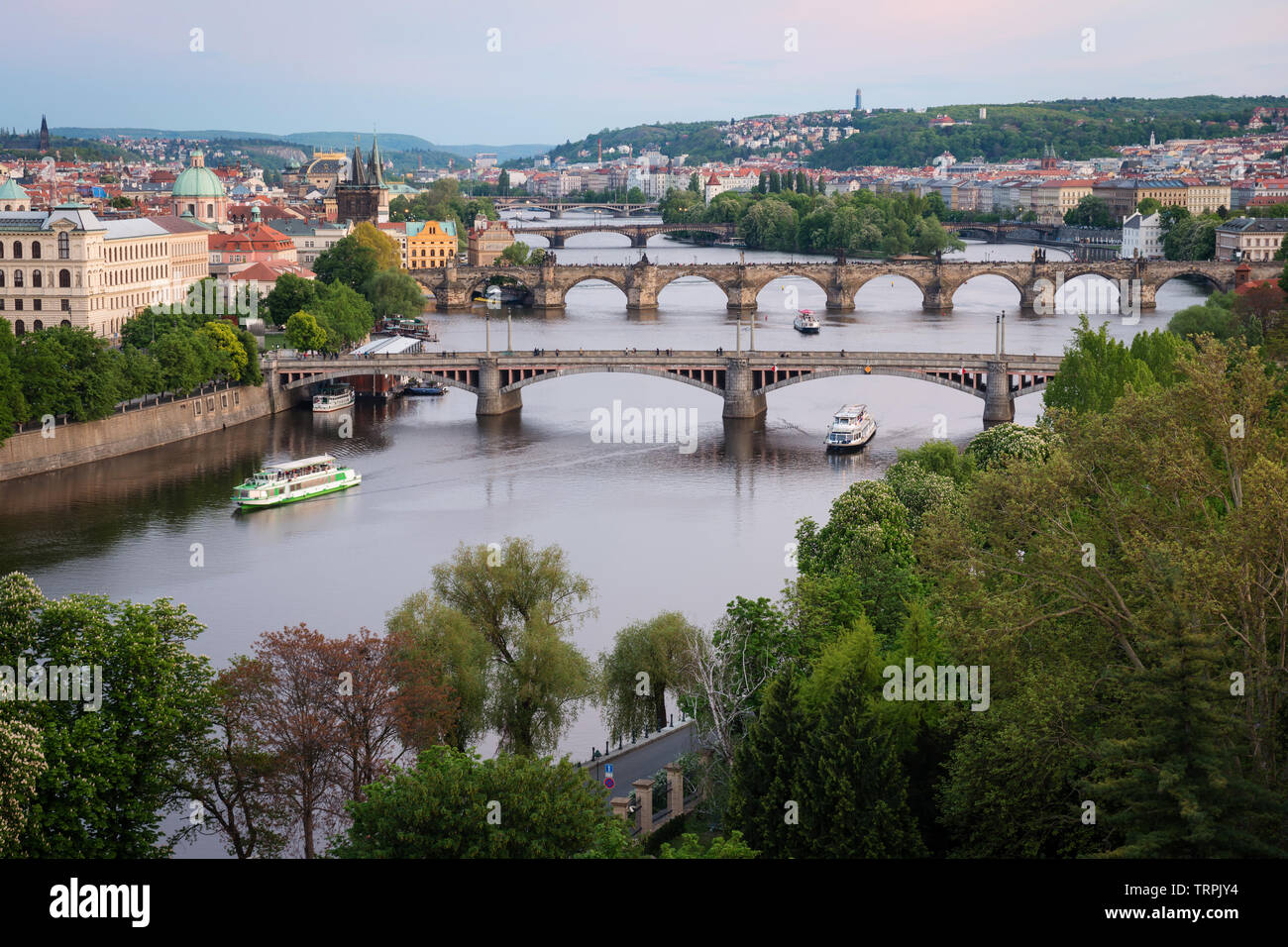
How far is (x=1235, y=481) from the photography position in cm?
1090

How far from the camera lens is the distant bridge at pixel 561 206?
116m

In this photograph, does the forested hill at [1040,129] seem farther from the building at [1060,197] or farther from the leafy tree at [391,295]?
the leafy tree at [391,295]

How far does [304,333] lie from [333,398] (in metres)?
3.41

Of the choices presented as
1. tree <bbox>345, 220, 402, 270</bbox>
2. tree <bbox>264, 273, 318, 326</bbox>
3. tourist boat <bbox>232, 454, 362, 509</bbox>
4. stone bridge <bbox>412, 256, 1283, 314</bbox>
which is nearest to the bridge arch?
tourist boat <bbox>232, 454, 362, 509</bbox>

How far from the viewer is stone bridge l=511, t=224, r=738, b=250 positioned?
86.2 metres

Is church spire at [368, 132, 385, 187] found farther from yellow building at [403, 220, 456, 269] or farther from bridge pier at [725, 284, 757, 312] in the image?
bridge pier at [725, 284, 757, 312]

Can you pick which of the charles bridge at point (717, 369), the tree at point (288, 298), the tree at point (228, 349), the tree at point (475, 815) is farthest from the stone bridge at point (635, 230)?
the tree at point (475, 815)

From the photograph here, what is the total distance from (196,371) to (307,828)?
71.6 ft

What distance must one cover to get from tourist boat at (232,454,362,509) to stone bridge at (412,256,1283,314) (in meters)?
29.3

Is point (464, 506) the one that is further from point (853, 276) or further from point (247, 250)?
point (853, 276)
